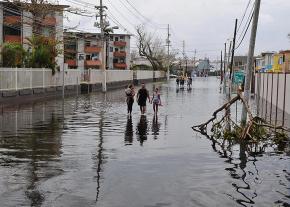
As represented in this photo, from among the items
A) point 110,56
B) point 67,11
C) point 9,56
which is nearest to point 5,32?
point 67,11

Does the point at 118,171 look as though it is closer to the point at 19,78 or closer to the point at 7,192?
the point at 7,192

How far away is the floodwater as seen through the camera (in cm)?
852

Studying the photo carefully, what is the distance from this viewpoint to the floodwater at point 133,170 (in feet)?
27.9

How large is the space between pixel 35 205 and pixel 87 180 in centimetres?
199

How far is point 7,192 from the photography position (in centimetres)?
874

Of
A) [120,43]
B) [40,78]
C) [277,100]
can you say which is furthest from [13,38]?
[120,43]

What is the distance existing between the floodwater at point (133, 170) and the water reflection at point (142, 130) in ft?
0.11

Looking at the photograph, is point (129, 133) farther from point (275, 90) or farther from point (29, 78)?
point (29, 78)

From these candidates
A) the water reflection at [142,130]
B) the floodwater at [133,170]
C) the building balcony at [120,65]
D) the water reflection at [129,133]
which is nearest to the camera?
the floodwater at [133,170]

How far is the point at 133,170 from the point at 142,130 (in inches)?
313

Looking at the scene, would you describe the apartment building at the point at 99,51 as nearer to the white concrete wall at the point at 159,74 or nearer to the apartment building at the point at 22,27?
the white concrete wall at the point at 159,74

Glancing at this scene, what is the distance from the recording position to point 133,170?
431 inches

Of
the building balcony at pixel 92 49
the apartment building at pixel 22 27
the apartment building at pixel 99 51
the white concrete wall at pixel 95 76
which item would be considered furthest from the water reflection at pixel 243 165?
the building balcony at pixel 92 49

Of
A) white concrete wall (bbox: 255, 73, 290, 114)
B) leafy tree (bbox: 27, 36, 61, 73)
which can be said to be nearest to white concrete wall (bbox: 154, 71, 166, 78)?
leafy tree (bbox: 27, 36, 61, 73)
